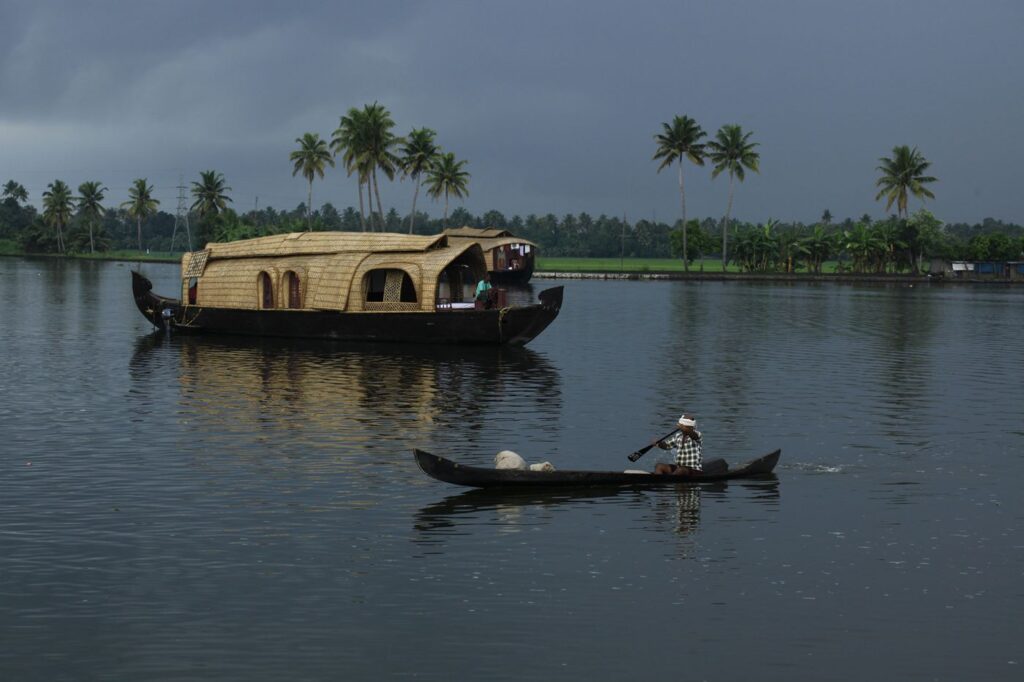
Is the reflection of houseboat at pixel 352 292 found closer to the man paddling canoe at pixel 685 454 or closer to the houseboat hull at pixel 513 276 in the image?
the man paddling canoe at pixel 685 454

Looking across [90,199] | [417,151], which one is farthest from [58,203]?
[417,151]

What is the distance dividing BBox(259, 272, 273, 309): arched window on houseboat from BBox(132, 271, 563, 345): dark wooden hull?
467mm

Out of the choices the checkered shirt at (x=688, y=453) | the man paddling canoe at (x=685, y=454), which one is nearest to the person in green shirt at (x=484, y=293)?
the man paddling canoe at (x=685, y=454)

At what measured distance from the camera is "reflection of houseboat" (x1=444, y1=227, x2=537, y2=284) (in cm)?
9944

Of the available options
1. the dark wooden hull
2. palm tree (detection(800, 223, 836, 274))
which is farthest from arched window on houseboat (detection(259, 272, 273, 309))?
palm tree (detection(800, 223, 836, 274))

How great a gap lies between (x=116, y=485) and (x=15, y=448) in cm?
443

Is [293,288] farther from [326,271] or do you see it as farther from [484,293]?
[484,293]

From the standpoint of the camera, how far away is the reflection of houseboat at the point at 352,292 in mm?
40500

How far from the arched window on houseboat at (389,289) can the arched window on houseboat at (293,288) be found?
276 cm

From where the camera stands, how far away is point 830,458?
73.5ft

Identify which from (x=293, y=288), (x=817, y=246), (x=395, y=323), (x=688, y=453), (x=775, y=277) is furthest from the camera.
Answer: (x=817, y=246)

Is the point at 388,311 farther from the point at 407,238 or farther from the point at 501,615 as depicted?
the point at 501,615

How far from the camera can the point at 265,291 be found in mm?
43656

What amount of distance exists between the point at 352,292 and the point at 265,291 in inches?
166
